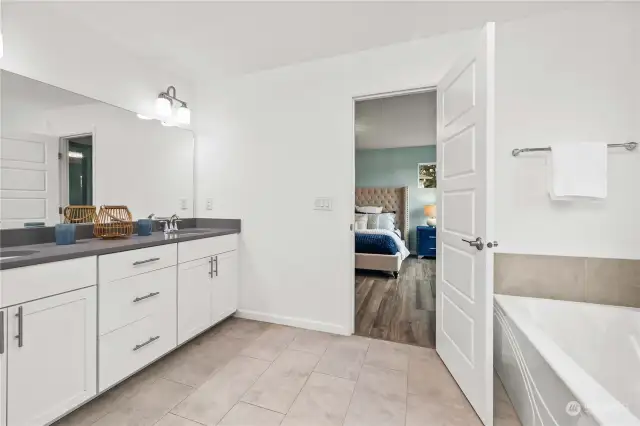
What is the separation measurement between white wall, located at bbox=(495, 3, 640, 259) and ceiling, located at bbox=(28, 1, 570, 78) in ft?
0.71

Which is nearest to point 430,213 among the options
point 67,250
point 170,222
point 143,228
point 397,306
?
point 397,306

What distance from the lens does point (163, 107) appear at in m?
2.37

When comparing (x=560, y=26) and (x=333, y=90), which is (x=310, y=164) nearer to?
(x=333, y=90)

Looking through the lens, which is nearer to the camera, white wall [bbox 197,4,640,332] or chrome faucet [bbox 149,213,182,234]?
white wall [bbox 197,4,640,332]

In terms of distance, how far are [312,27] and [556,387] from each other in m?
2.33

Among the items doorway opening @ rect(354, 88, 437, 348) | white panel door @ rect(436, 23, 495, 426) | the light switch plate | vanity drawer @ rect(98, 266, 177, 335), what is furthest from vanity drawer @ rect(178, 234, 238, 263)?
white panel door @ rect(436, 23, 495, 426)

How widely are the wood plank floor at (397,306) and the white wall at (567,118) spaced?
1.04 m

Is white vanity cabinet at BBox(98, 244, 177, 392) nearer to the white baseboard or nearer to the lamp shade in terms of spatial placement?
the white baseboard

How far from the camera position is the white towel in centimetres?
159

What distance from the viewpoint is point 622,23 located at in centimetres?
166

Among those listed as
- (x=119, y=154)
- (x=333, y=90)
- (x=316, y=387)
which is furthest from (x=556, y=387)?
(x=119, y=154)

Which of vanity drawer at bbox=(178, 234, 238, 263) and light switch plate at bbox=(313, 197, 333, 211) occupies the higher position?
light switch plate at bbox=(313, 197, 333, 211)

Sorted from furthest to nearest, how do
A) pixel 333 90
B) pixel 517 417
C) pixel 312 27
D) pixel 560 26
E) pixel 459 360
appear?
pixel 333 90, pixel 312 27, pixel 560 26, pixel 459 360, pixel 517 417

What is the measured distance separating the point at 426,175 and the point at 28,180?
5.82m
